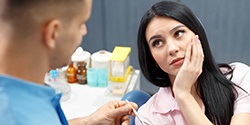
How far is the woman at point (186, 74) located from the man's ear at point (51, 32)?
798mm

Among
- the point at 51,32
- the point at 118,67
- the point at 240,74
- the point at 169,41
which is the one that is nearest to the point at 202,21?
the point at 118,67

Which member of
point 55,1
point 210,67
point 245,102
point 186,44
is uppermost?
point 55,1

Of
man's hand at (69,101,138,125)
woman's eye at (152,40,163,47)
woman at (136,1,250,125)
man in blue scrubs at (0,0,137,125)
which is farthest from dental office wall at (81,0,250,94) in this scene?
man in blue scrubs at (0,0,137,125)

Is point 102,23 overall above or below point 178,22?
below

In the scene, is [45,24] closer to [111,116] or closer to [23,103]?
[23,103]

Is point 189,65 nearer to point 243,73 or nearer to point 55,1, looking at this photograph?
point 243,73

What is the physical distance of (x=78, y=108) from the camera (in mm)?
1990

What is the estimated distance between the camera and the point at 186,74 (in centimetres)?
142

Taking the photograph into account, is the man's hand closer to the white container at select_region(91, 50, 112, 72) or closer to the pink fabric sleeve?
the pink fabric sleeve

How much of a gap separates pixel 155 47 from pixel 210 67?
0.25 meters

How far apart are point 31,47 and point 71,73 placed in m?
1.52

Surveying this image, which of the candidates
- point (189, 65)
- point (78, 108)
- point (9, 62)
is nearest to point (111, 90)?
point (78, 108)

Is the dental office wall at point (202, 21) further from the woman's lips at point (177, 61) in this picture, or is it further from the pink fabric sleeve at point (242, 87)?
the woman's lips at point (177, 61)

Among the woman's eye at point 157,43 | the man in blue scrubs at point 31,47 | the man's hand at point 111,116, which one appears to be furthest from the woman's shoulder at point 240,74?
the man in blue scrubs at point 31,47
